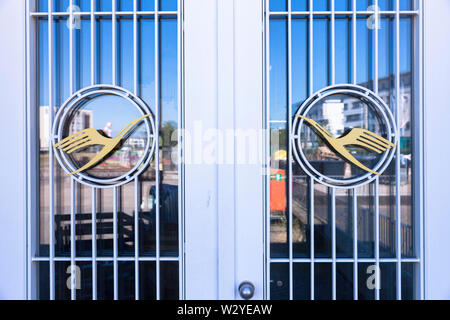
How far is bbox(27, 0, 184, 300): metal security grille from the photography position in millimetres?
1370

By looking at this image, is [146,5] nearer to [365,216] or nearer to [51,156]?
[51,156]

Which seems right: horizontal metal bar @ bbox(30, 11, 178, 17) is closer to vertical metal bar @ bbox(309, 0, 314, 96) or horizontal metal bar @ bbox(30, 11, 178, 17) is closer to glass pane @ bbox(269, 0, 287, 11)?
glass pane @ bbox(269, 0, 287, 11)

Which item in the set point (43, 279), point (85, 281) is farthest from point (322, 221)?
point (43, 279)

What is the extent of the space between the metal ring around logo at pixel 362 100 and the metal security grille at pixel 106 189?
2.04 ft

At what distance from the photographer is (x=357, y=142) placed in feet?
4.43

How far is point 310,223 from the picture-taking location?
54.1 inches

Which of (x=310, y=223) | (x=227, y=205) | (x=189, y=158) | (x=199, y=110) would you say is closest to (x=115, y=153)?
(x=189, y=158)

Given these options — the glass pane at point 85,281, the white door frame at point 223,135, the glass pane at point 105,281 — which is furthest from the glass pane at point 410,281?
the glass pane at point 85,281

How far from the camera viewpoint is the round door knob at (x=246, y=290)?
132 centimetres

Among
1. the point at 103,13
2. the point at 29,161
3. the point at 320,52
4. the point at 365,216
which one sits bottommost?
the point at 365,216

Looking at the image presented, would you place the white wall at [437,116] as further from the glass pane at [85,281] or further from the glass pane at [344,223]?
the glass pane at [85,281]

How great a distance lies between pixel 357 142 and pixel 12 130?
179cm

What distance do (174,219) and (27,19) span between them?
1.30 meters

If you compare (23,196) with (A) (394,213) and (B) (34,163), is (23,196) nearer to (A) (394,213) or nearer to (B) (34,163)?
(B) (34,163)
